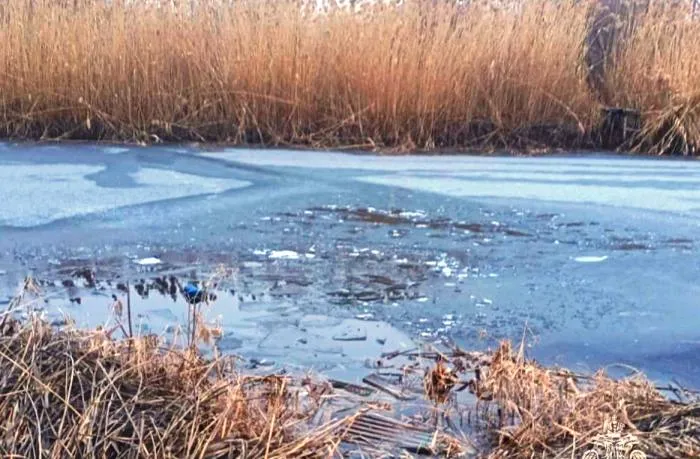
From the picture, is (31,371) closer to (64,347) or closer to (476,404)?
(64,347)

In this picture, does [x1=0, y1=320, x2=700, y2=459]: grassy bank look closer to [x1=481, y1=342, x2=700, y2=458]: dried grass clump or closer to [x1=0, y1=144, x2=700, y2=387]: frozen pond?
[x1=481, y1=342, x2=700, y2=458]: dried grass clump

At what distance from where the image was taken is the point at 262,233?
3.98m

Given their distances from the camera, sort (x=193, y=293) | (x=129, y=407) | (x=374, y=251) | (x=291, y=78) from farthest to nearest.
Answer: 1. (x=291, y=78)
2. (x=374, y=251)
3. (x=193, y=293)
4. (x=129, y=407)

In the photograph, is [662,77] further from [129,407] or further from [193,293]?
[129,407]

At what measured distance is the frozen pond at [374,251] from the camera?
8.98 ft

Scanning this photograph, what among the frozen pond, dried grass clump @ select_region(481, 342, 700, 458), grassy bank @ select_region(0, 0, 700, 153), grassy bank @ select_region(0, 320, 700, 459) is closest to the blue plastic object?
the frozen pond

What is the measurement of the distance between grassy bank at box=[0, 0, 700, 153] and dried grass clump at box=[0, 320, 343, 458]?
16.4ft

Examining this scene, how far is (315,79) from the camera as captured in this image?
23.2 ft

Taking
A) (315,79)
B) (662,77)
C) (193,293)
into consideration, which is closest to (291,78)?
(315,79)

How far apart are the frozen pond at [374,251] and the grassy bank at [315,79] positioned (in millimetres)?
1160

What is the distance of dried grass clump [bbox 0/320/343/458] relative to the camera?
1845mm

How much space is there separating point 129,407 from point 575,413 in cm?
97

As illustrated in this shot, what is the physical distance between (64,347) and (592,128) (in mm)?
5863

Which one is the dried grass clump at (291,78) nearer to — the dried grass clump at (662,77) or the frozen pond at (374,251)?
the dried grass clump at (662,77)
